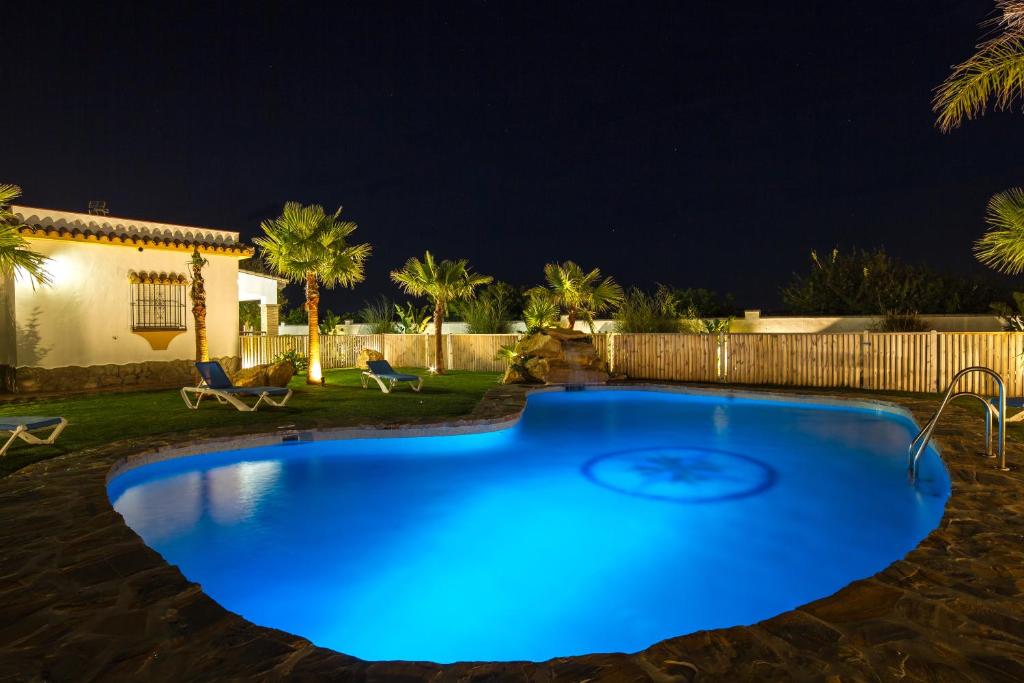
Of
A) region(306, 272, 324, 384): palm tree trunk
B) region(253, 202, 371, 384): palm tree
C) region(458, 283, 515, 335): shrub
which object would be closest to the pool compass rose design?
region(306, 272, 324, 384): palm tree trunk

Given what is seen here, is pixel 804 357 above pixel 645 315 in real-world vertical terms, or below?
below

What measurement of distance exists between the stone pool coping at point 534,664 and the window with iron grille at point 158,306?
11.6 m

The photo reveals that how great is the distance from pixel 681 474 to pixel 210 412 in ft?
26.3

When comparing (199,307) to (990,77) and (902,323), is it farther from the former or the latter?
(902,323)

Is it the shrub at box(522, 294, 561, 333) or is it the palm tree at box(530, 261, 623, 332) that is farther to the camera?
the shrub at box(522, 294, 561, 333)

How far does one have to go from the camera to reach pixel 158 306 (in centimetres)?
1439

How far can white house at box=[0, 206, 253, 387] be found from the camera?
1244 cm

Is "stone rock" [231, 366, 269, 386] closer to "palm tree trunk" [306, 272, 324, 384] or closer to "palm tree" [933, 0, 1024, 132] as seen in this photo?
"palm tree trunk" [306, 272, 324, 384]

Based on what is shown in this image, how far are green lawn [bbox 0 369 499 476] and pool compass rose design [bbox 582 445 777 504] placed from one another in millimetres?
3021

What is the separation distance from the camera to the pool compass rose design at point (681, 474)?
689cm

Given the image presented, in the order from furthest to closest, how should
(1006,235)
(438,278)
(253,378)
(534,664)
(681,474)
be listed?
(438,278) < (253,378) < (1006,235) < (681,474) < (534,664)

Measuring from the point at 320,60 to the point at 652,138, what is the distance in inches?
980

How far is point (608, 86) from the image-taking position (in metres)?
30.9

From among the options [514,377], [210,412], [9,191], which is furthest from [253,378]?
[514,377]
